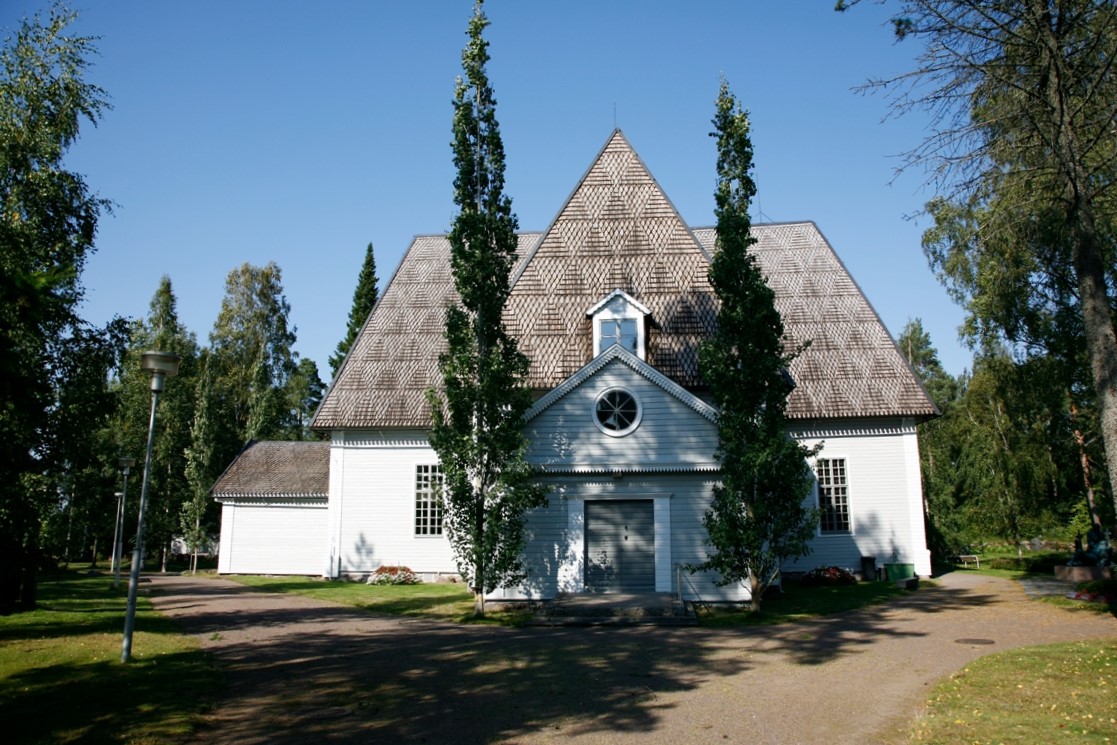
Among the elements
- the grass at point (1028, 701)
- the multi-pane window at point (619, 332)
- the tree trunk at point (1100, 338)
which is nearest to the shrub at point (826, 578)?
the multi-pane window at point (619, 332)

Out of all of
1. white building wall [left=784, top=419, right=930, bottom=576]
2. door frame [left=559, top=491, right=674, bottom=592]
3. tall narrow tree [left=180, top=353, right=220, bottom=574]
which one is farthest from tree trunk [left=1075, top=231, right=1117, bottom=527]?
tall narrow tree [left=180, top=353, right=220, bottom=574]

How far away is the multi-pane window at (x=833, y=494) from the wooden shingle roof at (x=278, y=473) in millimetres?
18182

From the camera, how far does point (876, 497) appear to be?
82.4 feet

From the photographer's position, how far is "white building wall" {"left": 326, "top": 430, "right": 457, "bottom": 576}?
86.2 feet

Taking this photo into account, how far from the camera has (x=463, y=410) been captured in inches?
736

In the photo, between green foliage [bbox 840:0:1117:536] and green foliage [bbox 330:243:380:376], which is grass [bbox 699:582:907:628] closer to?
green foliage [bbox 840:0:1117:536]

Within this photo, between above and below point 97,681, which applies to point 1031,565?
above

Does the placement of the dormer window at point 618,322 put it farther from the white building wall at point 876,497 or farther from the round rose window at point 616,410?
the white building wall at point 876,497

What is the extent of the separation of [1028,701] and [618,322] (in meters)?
14.7

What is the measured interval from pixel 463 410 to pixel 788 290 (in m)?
15.6

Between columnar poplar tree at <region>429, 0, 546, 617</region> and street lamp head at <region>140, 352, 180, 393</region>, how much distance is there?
6.54 m

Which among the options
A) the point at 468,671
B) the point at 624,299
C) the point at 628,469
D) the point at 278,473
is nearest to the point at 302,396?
the point at 278,473

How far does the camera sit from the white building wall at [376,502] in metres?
26.3

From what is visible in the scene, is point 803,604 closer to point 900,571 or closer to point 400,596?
point 900,571
